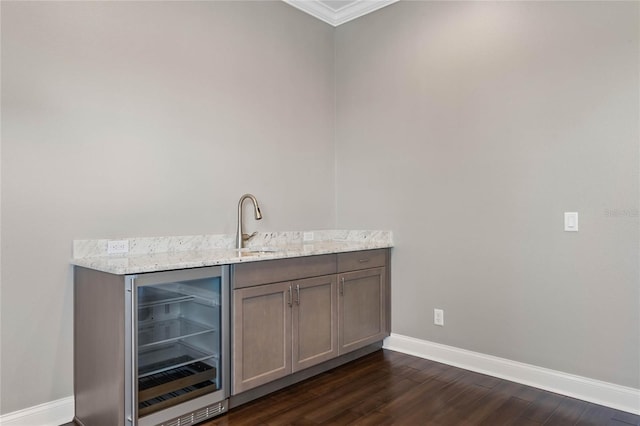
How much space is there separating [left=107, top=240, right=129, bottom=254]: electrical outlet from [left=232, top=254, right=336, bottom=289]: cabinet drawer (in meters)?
0.70

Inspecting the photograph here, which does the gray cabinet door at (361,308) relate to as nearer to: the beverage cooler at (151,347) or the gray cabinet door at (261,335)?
the gray cabinet door at (261,335)

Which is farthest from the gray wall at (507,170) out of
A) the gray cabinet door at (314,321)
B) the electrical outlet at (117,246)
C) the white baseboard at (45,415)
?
the white baseboard at (45,415)

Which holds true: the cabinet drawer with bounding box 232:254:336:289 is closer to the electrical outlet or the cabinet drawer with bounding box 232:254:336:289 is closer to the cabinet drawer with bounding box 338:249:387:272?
the cabinet drawer with bounding box 338:249:387:272

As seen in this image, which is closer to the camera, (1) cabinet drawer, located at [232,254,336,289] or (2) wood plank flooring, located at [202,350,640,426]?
(2) wood plank flooring, located at [202,350,640,426]

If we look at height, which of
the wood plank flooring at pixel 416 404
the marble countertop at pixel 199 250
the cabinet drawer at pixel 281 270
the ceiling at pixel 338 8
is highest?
the ceiling at pixel 338 8

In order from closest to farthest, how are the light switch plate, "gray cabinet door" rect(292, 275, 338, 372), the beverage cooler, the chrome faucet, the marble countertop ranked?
the beverage cooler → the marble countertop → the light switch plate → "gray cabinet door" rect(292, 275, 338, 372) → the chrome faucet

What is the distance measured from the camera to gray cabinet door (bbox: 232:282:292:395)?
7.71 ft

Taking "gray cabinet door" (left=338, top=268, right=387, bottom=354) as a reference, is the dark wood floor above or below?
below

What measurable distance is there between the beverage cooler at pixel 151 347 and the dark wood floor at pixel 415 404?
25 cm

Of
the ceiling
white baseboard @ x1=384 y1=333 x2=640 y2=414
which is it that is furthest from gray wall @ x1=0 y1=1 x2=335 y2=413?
white baseboard @ x1=384 y1=333 x2=640 y2=414

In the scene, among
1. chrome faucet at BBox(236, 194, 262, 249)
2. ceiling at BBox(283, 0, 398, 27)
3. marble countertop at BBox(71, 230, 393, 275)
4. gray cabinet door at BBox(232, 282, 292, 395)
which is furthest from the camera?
ceiling at BBox(283, 0, 398, 27)

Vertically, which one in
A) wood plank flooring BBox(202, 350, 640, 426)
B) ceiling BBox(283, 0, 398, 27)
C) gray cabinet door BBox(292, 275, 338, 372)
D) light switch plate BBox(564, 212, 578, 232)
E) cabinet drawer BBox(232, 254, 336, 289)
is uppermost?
ceiling BBox(283, 0, 398, 27)

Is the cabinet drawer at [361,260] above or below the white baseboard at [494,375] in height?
above

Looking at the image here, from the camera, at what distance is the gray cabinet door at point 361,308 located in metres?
3.04
